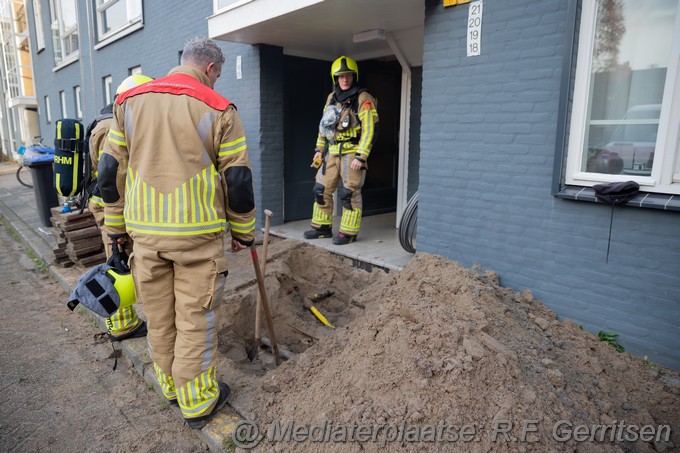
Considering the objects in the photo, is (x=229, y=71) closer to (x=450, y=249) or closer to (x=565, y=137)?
(x=450, y=249)

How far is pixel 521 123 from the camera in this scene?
12.5ft

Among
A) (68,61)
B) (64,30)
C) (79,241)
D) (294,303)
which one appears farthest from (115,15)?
(294,303)

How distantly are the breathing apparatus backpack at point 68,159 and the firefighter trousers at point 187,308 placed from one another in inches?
116

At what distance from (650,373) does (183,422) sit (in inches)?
129

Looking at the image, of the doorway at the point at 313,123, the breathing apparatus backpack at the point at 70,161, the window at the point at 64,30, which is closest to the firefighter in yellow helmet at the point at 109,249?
the breathing apparatus backpack at the point at 70,161

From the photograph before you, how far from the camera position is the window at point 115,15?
34.3 feet

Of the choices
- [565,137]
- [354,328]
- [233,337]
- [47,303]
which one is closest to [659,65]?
[565,137]

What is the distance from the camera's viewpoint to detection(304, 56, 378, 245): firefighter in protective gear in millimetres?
5719

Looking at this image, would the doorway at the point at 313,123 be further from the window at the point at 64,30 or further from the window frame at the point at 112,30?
the window at the point at 64,30

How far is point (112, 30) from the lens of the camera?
1173 cm

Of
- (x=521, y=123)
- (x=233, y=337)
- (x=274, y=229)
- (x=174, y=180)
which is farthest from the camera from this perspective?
(x=274, y=229)

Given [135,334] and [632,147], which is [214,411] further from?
[632,147]

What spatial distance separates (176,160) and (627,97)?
3.27 metres

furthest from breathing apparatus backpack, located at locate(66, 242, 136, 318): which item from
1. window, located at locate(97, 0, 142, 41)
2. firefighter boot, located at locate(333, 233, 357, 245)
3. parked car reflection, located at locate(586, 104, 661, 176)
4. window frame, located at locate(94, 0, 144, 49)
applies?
window, located at locate(97, 0, 142, 41)
